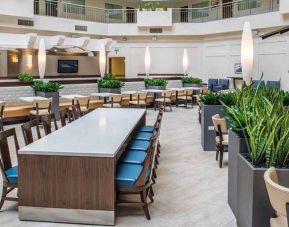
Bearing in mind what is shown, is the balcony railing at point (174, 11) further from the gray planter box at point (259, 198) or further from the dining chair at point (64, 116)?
the gray planter box at point (259, 198)

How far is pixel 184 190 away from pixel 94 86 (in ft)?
29.9

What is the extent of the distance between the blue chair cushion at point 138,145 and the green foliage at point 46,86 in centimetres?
626

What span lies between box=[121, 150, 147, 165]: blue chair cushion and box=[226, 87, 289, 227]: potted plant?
1352mm

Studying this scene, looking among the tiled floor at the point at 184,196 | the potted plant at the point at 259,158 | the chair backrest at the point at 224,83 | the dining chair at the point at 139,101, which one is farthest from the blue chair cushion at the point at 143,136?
the chair backrest at the point at 224,83

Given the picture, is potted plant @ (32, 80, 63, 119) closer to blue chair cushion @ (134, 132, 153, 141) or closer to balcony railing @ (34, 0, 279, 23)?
blue chair cushion @ (134, 132, 153, 141)

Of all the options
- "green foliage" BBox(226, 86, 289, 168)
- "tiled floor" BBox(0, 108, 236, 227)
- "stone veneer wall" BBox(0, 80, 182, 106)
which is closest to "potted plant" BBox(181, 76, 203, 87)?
"stone veneer wall" BBox(0, 80, 182, 106)

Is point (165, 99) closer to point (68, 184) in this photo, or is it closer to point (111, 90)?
point (111, 90)

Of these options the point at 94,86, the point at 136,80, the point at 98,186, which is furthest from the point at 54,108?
the point at 98,186

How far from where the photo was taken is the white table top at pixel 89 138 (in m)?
3.96

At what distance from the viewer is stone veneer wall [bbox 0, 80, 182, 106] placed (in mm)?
11195

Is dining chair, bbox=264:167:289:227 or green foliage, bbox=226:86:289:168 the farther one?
green foliage, bbox=226:86:289:168

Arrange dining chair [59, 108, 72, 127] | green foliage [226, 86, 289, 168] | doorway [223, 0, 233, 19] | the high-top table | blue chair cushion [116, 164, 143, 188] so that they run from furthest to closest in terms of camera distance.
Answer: doorway [223, 0, 233, 19] → dining chair [59, 108, 72, 127] → blue chair cushion [116, 164, 143, 188] → the high-top table → green foliage [226, 86, 289, 168]

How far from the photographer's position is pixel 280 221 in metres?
2.77

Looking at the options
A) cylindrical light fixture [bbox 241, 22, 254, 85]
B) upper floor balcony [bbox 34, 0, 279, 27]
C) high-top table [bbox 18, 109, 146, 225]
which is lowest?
high-top table [bbox 18, 109, 146, 225]
